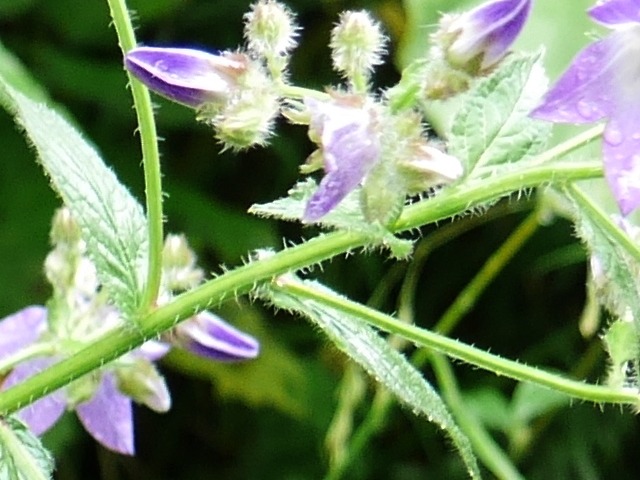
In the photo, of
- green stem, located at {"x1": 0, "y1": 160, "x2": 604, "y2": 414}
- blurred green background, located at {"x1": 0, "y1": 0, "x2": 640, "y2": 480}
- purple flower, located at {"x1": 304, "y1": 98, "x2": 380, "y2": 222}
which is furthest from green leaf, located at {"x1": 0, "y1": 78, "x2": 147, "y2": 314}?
blurred green background, located at {"x1": 0, "y1": 0, "x2": 640, "y2": 480}

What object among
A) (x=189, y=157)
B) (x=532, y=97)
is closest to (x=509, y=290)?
(x=189, y=157)

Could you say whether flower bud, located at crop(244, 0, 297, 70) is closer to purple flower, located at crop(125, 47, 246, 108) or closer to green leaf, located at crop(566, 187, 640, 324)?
purple flower, located at crop(125, 47, 246, 108)

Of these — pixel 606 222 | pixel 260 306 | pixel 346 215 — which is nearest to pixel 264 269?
pixel 346 215

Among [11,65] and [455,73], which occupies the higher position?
[11,65]

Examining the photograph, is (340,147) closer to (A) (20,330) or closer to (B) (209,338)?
(B) (209,338)

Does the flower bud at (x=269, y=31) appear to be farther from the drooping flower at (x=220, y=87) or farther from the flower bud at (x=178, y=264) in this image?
the flower bud at (x=178, y=264)

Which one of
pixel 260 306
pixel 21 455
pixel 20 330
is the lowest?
pixel 21 455

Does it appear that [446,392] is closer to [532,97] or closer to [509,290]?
[532,97]
